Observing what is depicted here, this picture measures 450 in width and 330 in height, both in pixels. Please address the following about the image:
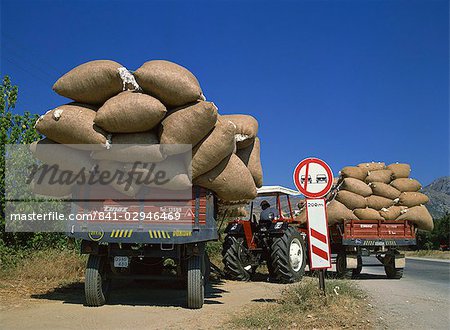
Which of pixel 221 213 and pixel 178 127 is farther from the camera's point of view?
pixel 221 213

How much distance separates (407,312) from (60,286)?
6481mm

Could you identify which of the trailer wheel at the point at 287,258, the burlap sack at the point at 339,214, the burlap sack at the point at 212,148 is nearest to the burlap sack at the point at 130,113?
the burlap sack at the point at 212,148

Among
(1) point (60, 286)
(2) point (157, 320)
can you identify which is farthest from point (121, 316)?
(1) point (60, 286)

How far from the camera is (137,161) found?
7.13m

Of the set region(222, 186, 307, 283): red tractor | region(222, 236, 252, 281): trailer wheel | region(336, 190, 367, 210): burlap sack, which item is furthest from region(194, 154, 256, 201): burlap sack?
region(336, 190, 367, 210): burlap sack

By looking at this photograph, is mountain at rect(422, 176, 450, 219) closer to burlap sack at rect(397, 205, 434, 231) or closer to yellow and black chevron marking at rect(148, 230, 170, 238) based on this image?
burlap sack at rect(397, 205, 434, 231)

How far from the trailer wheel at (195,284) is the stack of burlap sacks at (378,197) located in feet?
21.2

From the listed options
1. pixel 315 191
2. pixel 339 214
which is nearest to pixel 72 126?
pixel 315 191

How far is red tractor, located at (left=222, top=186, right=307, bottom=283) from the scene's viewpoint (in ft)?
35.0

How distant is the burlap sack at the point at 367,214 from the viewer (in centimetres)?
1297

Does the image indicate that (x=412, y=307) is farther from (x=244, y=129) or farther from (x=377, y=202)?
(x=377, y=202)

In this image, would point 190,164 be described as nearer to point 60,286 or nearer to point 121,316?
point 121,316

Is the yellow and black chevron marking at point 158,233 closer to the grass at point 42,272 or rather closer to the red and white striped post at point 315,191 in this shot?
the red and white striped post at point 315,191

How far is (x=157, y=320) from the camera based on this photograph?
6559 millimetres
